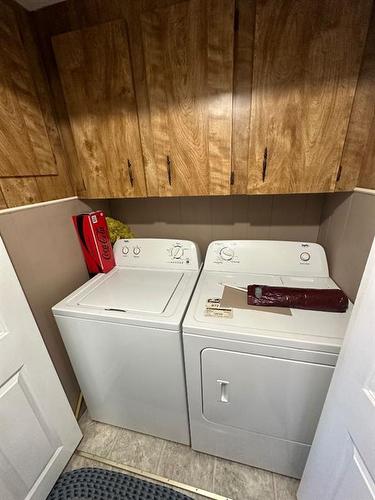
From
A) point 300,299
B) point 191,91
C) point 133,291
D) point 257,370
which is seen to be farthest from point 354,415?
point 191,91

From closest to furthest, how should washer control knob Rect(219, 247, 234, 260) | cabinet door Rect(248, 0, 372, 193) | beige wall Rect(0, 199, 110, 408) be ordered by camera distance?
1. cabinet door Rect(248, 0, 372, 193)
2. beige wall Rect(0, 199, 110, 408)
3. washer control knob Rect(219, 247, 234, 260)

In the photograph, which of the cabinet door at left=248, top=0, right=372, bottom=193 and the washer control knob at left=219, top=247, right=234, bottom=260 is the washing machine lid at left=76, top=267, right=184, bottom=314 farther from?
the cabinet door at left=248, top=0, right=372, bottom=193

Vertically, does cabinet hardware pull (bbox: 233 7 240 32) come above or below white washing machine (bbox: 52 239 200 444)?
above

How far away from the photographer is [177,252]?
57.8 inches

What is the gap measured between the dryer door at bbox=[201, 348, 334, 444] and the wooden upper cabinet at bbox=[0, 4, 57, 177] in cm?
134

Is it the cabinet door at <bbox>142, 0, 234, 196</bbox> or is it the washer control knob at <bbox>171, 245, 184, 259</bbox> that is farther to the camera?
the washer control knob at <bbox>171, 245, 184, 259</bbox>

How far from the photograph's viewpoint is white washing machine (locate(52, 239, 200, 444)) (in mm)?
1028

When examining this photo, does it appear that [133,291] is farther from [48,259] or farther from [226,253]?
[226,253]

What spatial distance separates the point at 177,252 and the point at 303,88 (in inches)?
43.3

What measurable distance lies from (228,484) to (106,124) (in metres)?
2.15

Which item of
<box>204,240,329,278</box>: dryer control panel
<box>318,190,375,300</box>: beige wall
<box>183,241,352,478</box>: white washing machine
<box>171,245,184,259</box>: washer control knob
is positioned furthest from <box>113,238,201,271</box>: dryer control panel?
<box>318,190,375,300</box>: beige wall

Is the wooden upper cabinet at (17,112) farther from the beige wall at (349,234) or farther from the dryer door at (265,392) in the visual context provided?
the beige wall at (349,234)

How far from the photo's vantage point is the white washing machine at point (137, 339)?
103 centimetres

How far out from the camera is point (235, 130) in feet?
3.53
